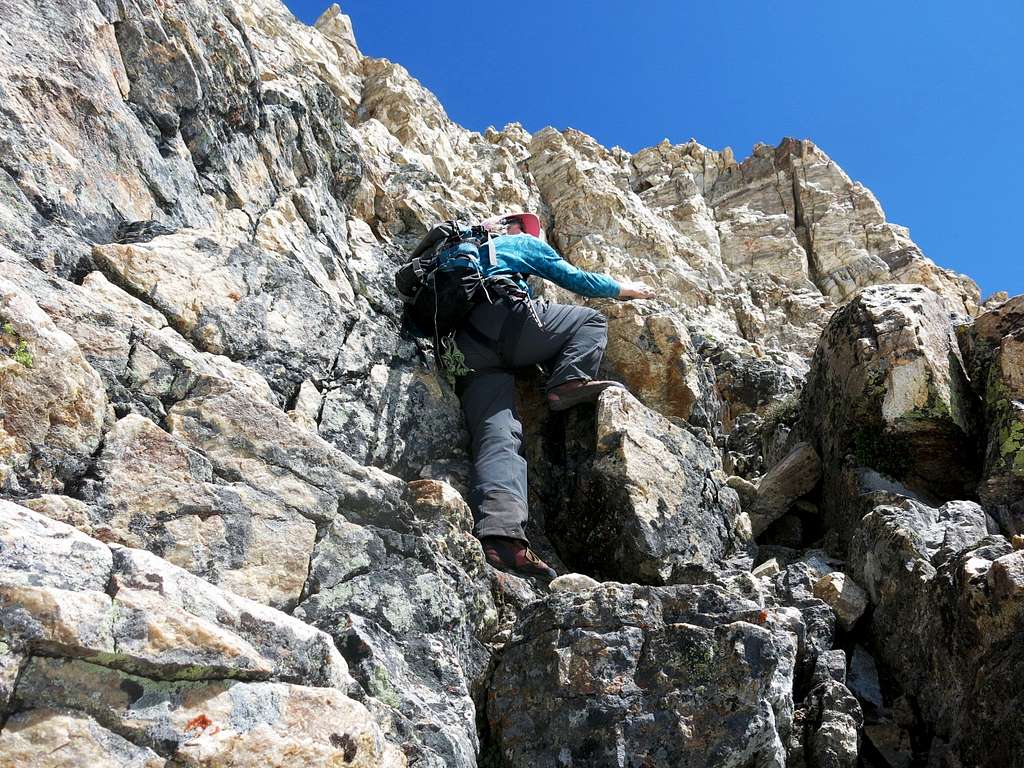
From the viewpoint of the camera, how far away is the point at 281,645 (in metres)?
4.07

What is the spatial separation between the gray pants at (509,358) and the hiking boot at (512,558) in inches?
33.6

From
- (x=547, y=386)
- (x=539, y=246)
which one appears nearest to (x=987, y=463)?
(x=547, y=386)

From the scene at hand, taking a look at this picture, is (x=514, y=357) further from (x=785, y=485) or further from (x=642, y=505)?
(x=785, y=485)

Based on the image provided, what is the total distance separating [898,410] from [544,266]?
4.53 m

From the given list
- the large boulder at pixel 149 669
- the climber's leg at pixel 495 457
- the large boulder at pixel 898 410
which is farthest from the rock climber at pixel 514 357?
the large boulder at pixel 149 669

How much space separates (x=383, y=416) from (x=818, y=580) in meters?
4.53

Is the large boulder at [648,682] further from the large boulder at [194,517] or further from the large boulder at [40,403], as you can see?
the large boulder at [40,403]

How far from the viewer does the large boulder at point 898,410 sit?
9.19 metres

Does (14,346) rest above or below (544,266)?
below

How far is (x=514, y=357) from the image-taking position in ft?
30.8

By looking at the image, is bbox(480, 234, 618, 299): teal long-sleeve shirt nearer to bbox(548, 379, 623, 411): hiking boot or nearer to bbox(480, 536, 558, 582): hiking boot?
bbox(548, 379, 623, 411): hiking boot

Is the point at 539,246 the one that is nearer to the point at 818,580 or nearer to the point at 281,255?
the point at 281,255

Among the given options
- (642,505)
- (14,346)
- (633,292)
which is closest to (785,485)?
(642,505)

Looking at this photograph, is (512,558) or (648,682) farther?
(512,558)
